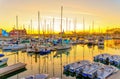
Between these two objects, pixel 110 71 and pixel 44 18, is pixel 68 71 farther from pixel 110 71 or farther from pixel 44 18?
pixel 44 18

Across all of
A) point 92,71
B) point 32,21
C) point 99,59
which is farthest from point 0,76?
point 32,21

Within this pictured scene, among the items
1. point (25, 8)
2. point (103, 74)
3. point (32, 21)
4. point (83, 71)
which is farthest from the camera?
point (32, 21)

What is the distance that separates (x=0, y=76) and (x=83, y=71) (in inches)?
298

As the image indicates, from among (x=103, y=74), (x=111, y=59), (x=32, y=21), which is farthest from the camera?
(x=32, y=21)

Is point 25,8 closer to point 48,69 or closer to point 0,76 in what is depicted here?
point 48,69

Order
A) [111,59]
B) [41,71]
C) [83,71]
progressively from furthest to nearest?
[111,59], [41,71], [83,71]

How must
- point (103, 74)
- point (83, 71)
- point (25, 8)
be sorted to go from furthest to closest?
point (25, 8), point (83, 71), point (103, 74)

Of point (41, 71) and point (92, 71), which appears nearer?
point (92, 71)

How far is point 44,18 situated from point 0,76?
1348 inches

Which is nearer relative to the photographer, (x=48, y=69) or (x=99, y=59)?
(x=48, y=69)

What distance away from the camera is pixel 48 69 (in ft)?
62.0

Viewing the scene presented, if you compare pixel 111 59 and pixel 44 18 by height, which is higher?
pixel 44 18

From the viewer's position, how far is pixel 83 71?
50.6ft

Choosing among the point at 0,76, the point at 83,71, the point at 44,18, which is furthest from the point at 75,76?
the point at 44,18
